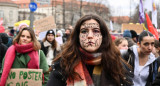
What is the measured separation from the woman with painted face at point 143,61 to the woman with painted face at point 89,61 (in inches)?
65.8

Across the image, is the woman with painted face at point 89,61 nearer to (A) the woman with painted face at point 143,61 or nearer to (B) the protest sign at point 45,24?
(A) the woman with painted face at point 143,61

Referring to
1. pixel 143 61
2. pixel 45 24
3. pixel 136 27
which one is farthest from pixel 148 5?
pixel 143 61

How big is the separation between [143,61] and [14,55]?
233 cm

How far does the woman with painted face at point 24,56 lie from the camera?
14.5 ft

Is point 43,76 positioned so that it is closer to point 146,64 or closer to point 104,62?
point 146,64

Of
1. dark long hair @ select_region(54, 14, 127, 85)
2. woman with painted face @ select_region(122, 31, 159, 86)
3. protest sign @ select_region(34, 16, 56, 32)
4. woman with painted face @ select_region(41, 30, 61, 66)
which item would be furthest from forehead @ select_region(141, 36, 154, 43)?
protest sign @ select_region(34, 16, 56, 32)

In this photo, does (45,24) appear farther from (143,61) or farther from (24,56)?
(143,61)

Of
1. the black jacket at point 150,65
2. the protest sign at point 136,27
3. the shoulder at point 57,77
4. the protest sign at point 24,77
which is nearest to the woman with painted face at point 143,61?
the black jacket at point 150,65

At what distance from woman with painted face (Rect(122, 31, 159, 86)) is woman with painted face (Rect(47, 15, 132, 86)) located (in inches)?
65.8

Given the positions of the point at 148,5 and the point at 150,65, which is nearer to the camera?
the point at 150,65

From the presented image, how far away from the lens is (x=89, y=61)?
246 cm

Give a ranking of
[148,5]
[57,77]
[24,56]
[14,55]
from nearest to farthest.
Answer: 1. [57,77]
2. [14,55]
3. [24,56]
4. [148,5]

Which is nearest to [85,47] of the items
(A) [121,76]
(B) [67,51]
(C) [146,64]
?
(B) [67,51]

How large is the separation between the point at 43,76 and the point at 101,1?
26.0m
